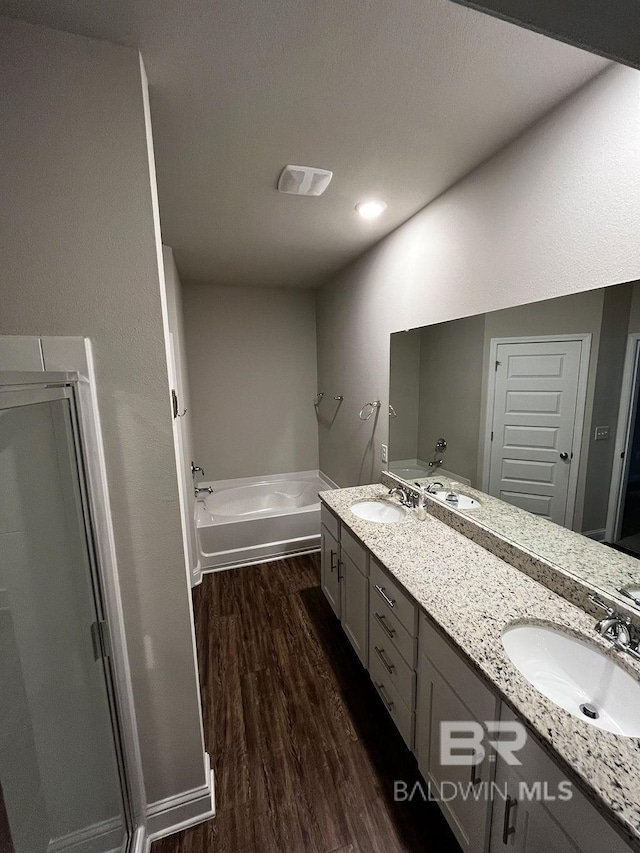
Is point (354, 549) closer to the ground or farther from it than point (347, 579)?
farther from it

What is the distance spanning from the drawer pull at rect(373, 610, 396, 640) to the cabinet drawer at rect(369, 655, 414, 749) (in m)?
0.20

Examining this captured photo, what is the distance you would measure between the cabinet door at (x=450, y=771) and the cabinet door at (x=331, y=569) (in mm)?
881

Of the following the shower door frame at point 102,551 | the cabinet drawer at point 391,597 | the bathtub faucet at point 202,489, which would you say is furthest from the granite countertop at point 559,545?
the bathtub faucet at point 202,489

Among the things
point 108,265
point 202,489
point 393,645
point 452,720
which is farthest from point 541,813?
point 202,489

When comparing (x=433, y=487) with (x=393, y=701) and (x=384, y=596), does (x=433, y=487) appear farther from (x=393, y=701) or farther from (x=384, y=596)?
(x=393, y=701)

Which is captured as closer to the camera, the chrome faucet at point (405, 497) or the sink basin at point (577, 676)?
the sink basin at point (577, 676)

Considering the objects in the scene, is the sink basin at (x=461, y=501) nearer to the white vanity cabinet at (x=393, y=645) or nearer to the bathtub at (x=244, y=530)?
the white vanity cabinet at (x=393, y=645)

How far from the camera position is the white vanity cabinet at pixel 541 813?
698 mm

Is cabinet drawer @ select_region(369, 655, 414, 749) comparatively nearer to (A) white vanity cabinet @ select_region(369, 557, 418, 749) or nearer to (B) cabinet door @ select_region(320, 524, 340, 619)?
(A) white vanity cabinet @ select_region(369, 557, 418, 749)

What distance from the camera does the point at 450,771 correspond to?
112 cm

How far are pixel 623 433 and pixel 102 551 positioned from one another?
177cm

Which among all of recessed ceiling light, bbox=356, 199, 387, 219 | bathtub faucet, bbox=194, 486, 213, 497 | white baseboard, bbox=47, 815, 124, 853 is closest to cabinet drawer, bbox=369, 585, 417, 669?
white baseboard, bbox=47, 815, 124, 853

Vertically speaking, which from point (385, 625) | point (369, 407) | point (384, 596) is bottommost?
point (385, 625)

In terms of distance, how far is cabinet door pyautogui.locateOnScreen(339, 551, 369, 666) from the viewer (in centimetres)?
175
